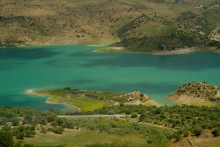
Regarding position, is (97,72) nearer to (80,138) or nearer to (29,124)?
(29,124)

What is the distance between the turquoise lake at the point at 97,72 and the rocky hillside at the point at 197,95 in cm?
325

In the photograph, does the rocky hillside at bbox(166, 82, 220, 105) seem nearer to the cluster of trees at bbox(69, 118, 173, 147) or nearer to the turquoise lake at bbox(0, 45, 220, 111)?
the turquoise lake at bbox(0, 45, 220, 111)

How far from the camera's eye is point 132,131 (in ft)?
146

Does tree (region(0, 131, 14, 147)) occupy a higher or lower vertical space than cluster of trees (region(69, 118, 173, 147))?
higher

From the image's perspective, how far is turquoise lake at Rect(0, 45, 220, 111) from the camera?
100.0 m

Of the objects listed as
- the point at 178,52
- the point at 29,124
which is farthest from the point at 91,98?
the point at 178,52

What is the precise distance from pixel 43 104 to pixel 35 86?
2195 cm

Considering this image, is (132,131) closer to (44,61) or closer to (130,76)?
(130,76)

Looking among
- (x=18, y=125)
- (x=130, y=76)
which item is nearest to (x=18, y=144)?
(x=18, y=125)

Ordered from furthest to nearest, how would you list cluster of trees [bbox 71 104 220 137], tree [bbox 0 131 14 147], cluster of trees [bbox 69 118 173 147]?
cluster of trees [bbox 71 104 220 137] → cluster of trees [bbox 69 118 173 147] → tree [bbox 0 131 14 147]

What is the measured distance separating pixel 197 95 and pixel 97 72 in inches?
1816

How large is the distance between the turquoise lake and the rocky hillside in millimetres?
3252

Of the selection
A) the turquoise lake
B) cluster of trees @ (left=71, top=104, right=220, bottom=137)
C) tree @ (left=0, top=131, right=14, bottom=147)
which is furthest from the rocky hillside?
tree @ (left=0, top=131, right=14, bottom=147)

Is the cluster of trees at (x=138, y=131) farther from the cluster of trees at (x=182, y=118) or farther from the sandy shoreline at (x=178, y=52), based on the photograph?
the sandy shoreline at (x=178, y=52)
